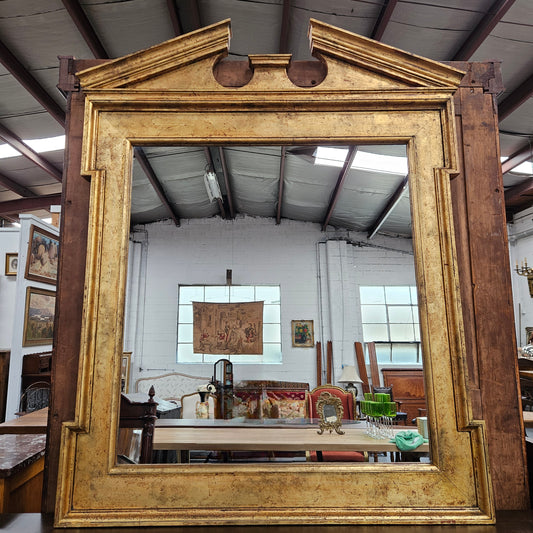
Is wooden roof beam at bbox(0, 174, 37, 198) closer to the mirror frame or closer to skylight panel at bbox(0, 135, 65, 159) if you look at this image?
skylight panel at bbox(0, 135, 65, 159)

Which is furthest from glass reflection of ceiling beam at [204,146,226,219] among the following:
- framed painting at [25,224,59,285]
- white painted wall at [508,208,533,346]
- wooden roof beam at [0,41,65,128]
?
white painted wall at [508,208,533,346]

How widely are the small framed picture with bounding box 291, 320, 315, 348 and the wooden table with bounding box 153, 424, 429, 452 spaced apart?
470 centimetres

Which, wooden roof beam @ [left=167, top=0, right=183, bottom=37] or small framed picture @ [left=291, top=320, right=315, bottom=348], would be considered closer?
wooden roof beam @ [left=167, top=0, right=183, bottom=37]

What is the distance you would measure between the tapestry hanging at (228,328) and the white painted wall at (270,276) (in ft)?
1.88

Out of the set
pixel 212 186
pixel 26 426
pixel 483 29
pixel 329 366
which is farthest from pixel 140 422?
pixel 329 366

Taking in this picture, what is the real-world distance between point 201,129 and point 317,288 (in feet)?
25.0

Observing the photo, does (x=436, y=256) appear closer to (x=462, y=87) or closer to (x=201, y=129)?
(x=462, y=87)

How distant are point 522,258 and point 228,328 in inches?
209

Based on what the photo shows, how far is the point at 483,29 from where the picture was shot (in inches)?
124

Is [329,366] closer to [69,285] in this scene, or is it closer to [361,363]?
[361,363]

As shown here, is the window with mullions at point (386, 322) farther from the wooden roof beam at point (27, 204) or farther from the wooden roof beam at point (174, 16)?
the wooden roof beam at point (27, 204)

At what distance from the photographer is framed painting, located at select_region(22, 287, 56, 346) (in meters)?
5.04

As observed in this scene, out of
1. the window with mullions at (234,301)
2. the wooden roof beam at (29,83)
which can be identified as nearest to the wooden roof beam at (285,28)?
the wooden roof beam at (29,83)

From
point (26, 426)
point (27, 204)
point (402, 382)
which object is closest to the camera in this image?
point (26, 426)
